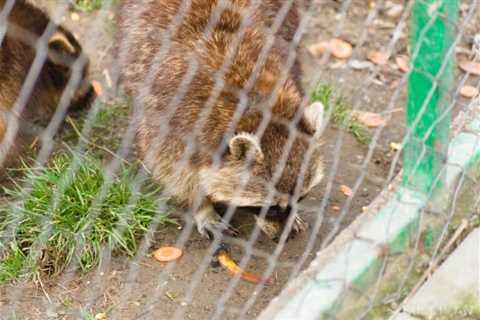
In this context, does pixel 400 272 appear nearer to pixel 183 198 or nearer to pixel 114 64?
pixel 183 198

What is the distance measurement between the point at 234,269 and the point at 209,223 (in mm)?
330

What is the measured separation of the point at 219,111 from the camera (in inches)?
165

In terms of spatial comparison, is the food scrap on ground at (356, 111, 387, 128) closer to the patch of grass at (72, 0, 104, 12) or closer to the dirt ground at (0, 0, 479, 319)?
the dirt ground at (0, 0, 479, 319)

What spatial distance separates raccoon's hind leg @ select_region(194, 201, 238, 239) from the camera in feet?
15.2

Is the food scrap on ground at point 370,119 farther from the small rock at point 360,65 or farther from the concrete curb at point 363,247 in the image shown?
the concrete curb at point 363,247

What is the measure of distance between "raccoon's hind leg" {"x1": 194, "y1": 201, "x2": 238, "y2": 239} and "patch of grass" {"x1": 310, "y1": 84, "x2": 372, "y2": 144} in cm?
106

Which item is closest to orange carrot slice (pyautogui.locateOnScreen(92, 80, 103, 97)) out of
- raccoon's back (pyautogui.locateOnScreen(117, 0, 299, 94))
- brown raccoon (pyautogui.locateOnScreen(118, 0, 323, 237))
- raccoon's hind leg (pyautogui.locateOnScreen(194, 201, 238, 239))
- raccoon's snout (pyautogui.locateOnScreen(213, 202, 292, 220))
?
raccoon's back (pyautogui.locateOnScreen(117, 0, 299, 94))

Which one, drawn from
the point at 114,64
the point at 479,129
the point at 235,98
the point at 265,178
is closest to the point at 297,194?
the point at 265,178

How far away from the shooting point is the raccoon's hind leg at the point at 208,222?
4.63 metres

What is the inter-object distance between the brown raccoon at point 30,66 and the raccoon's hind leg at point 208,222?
1.05 m

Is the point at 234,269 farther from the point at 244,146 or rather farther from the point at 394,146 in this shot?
the point at 394,146

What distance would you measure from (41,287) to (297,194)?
128 centimetres

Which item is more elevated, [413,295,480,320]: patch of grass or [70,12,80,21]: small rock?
[70,12,80,21]: small rock

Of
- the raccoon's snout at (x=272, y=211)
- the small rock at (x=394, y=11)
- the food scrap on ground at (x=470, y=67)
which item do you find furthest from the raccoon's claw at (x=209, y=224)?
the small rock at (x=394, y=11)
